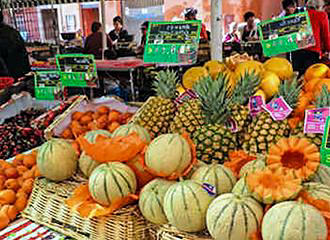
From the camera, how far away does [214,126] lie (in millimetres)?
1845

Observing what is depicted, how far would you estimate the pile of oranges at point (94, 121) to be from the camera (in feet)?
7.70

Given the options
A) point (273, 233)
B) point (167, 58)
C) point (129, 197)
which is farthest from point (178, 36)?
point (273, 233)

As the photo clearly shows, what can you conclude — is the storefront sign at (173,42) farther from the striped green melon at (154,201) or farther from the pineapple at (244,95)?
the striped green melon at (154,201)

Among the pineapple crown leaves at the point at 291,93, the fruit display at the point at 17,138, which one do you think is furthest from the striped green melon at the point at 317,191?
the fruit display at the point at 17,138

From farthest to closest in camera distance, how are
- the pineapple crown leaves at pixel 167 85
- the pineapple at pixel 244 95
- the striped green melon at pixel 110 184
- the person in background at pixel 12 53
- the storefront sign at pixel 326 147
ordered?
the person in background at pixel 12 53, the pineapple crown leaves at pixel 167 85, the pineapple at pixel 244 95, the storefront sign at pixel 326 147, the striped green melon at pixel 110 184

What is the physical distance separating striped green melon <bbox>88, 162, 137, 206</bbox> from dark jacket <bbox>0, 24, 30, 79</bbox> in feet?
9.66

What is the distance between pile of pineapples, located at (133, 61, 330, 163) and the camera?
1.79 m

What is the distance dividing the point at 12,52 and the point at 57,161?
2.75 metres

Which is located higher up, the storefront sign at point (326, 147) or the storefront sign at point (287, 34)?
the storefront sign at point (287, 34)

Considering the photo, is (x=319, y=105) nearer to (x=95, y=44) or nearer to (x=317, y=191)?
(x=317, y=191)

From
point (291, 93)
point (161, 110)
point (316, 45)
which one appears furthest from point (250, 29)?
point (291, 93)

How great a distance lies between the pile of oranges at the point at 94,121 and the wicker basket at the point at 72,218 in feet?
2.04

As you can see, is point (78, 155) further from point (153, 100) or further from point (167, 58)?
point (167, 58)

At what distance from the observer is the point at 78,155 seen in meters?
1.76
